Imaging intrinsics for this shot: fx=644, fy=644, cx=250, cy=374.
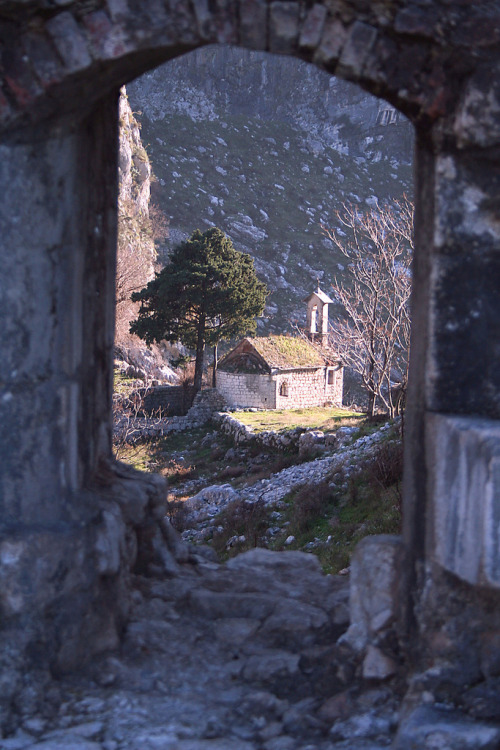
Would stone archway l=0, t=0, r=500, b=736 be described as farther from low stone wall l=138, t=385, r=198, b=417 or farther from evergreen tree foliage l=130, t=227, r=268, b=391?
low stone wall l=138, t=385, r=198, b=417

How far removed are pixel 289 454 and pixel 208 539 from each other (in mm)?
7343

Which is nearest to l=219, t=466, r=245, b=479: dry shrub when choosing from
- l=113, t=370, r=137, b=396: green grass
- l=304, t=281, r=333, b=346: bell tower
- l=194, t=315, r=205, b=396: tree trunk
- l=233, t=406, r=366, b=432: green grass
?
l=233, t=406, r=366, b=432: green grass

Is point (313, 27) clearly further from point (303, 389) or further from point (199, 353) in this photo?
point (303, 389)

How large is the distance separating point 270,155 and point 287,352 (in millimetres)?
39398

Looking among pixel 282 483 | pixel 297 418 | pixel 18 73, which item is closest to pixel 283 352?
pixel 297 418

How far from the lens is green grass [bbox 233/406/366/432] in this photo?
Result: 19.5m

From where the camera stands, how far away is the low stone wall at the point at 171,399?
27516 mm

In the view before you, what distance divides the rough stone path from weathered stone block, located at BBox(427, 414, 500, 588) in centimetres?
63

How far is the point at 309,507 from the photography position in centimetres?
977

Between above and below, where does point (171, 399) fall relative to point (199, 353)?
below

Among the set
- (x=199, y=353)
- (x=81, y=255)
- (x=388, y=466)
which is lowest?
(x=388, y=466)

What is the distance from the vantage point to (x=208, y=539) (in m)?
10.7

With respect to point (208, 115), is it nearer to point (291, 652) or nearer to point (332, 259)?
point (332, 259)

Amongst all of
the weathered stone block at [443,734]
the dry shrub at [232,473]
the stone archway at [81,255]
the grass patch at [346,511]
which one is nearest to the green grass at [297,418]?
the dry shrub at [232,473]
